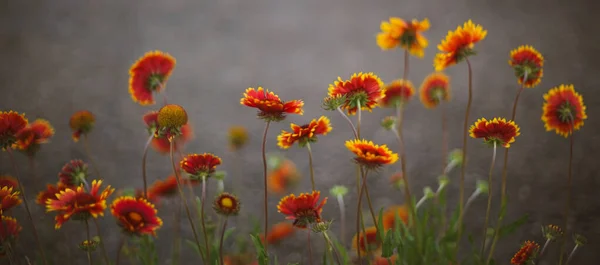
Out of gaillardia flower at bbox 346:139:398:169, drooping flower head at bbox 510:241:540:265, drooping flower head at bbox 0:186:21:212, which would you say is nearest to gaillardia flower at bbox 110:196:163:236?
drooping flower head at bbox 0:186:21:212

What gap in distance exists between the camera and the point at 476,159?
1.14 metres

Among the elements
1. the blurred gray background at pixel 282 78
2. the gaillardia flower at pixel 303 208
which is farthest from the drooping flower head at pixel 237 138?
the gaillardia flower at pixel 303 208

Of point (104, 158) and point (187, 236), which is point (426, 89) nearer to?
point (187, 236)

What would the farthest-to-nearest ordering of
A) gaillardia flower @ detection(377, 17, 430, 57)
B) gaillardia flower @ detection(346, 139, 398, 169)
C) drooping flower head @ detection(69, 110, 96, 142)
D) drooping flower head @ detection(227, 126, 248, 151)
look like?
drooping flower head @ detection(227, 126, 248, 151)
drooping flower head @ detection(69, 110, 96, 142)
gaillardia flower @ detection(377, 17, 430, 57)
gaillardia flower @ detection(346, 139, 398, 169)

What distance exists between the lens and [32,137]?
28.0 inches

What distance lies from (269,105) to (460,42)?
27 centimetres

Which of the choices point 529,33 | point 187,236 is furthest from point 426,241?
point 529,33

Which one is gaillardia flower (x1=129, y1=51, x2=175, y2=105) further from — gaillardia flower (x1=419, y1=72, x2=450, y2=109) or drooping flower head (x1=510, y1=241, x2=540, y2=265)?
drooping flower head (x1=510, y1=241, x2=540, y2=265)

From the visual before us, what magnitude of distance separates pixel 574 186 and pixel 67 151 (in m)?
1.11

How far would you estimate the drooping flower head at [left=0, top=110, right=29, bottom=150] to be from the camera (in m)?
0.62

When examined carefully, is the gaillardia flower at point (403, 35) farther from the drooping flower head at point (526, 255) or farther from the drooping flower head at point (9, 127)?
the drooping flower head at point (9, 127)

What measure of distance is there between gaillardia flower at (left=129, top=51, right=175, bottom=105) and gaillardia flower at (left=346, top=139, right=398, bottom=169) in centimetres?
34

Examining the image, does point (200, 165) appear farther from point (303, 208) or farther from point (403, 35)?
point (403, 35)

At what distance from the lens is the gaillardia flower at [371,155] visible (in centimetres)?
55
